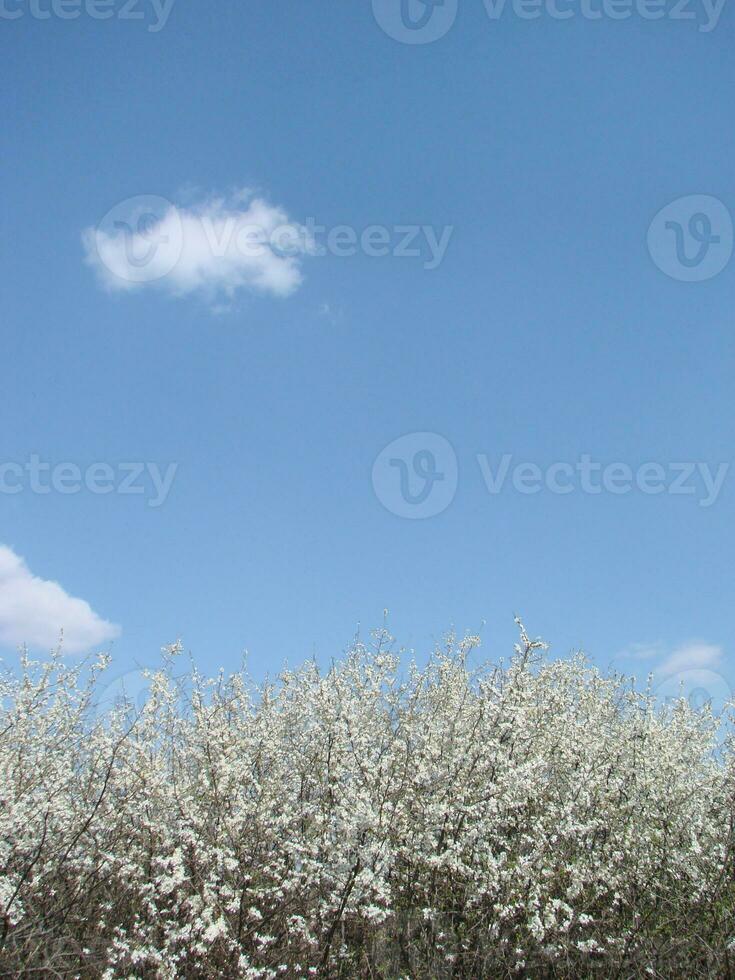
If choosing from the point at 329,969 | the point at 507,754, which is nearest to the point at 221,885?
the point at 329,969

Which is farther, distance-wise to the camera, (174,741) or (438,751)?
(174,741)

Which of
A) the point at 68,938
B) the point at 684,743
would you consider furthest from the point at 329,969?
the point at 684,743

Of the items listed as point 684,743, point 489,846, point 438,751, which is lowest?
point 489,846

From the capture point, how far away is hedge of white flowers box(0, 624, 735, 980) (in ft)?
27.0

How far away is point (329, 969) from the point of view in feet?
26.9

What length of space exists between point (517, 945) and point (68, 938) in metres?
4.87

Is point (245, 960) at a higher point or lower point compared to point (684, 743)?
lower

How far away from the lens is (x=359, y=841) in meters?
8.03

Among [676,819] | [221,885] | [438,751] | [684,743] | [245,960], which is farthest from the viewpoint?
[684,743]

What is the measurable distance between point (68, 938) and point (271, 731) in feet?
11.2

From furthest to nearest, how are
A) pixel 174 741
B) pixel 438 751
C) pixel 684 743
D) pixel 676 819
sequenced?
pixel 684 743 < pixel 174 741 < pixel 676 819 < pixel 438 751

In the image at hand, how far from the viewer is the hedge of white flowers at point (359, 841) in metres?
A: 8.24

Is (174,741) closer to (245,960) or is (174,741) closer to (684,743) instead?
(245,960)

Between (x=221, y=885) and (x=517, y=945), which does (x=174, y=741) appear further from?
(x=517, y=945)
